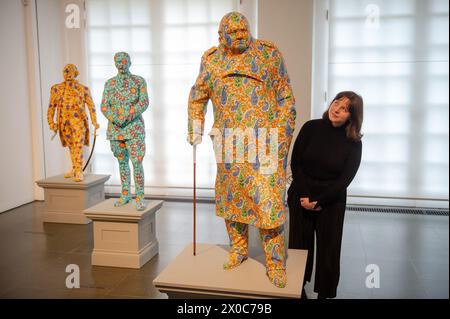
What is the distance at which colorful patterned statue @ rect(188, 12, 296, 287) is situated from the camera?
2.23 metres

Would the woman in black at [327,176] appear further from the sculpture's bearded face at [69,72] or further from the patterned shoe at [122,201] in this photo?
the sculpture's bearded face at [69,72]

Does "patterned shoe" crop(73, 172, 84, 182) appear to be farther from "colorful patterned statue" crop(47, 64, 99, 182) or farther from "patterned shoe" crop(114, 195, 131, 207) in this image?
"patterned shoe" crop(114, 195, 131, 207)

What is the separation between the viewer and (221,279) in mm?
2342

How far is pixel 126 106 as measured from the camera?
3656 mm

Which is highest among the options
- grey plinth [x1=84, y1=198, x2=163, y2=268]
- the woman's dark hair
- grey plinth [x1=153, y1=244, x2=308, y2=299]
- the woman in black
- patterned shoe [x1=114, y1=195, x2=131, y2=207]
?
the woman's dark hair

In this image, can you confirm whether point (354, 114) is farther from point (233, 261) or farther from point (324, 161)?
point (233, 261)

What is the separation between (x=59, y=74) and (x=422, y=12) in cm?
501

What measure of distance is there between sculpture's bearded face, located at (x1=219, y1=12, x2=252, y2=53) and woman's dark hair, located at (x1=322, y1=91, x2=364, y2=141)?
64 centimetres

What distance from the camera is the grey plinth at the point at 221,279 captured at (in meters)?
2.24

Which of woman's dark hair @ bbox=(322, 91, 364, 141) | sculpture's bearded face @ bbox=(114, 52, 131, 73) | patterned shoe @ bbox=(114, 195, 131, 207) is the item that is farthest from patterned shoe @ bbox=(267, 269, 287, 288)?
sculpture's bearded face @ bbox=(114, 52, 131, 73)

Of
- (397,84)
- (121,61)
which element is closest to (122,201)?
(121,61)

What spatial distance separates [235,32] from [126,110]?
1.72 m
